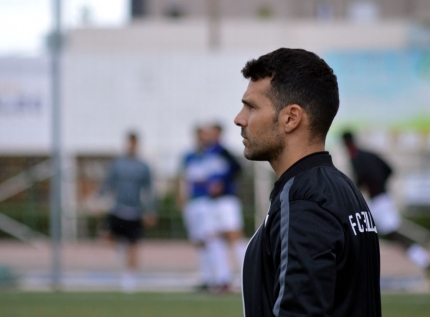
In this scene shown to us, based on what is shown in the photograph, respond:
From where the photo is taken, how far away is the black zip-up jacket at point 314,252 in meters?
2.18

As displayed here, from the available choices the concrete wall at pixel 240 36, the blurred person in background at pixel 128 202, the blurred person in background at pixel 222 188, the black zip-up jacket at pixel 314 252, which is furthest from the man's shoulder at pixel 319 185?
the concrete wall at pixel 240 36

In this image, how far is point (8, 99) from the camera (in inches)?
710

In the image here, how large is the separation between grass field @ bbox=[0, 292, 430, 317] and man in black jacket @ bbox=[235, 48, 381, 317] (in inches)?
A: 230

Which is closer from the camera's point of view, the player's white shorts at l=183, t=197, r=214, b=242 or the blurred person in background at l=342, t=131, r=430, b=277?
the blurred person in background at l=342, t=131, r=430, b=277

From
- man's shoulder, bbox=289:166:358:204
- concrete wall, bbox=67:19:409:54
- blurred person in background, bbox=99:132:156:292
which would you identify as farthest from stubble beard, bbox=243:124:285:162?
concrete wall, bbox=67:19:409:54

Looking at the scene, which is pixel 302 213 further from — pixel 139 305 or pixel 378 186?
pixel 378 186

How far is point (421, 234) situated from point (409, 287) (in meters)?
6.70

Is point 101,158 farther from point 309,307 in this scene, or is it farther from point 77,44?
point 309,307

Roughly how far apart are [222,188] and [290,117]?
8686 millimetres

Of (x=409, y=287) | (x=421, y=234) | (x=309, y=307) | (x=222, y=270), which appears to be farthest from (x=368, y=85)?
(x=309, y=307)

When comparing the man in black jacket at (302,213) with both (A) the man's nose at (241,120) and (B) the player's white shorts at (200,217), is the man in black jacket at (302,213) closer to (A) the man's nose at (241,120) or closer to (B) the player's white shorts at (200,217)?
(A) the man's nose at (241,120)

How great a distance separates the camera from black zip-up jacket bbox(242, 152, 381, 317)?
2184mm

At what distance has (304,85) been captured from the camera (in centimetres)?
243

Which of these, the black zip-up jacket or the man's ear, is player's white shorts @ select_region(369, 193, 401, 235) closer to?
the black zip-up jacket
